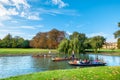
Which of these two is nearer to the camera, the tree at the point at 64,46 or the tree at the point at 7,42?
the tree at the point at 64,46

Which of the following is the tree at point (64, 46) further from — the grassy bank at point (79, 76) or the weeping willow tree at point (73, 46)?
the grassy bank at point (79, 76)

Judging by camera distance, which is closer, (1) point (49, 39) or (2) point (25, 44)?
(1) point (49, 39)

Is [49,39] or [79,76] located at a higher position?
[49,39]

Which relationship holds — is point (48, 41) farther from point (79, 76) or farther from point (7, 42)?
point (79, 76)

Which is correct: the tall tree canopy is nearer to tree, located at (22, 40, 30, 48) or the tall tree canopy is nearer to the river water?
tree, located at (22, 40, 30, 48)

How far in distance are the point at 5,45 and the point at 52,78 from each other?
441ft

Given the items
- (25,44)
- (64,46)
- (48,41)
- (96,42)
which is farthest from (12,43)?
(64,46)

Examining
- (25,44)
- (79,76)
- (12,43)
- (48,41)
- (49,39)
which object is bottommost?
(79,76)

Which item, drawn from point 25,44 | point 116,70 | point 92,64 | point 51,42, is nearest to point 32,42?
point 25,44

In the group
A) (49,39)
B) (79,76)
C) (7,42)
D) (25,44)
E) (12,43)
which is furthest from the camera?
(25,44)

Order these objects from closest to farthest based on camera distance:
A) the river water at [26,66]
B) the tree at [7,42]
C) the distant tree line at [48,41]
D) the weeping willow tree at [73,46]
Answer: the river water at [26,66]
the weeping willow tree at [73,46]
the distant tree line at [48,41]
the tree at [7,42]

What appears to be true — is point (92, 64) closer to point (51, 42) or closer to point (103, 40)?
point (51, 42)

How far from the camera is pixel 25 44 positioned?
499 ft

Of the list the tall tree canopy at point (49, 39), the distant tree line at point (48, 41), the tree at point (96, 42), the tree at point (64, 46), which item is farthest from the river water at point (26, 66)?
the tall tree canopy at point (49, 39)
